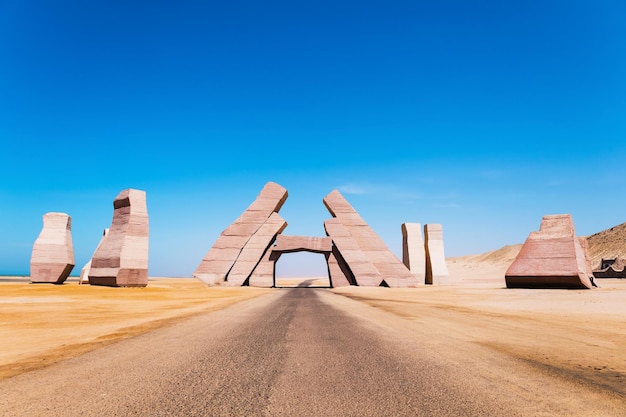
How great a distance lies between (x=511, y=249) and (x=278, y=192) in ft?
312

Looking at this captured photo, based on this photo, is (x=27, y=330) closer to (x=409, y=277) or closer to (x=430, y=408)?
(x=430, y=408)

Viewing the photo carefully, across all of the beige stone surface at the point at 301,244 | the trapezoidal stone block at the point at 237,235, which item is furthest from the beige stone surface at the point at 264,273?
the trapezoidal stone block at the point at 237,235

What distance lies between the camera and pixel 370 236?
4116cm

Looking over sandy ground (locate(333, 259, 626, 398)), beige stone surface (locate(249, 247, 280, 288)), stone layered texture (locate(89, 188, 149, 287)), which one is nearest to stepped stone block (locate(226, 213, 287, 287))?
beige stone surface (locate(249, 247, 280, 288))

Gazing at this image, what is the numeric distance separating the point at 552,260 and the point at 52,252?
115 ft

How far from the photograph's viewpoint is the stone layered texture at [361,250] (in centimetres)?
3816

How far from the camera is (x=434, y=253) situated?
46062 mm

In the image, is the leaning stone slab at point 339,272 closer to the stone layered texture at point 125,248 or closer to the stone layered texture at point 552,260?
the stone layered texture at point 552,260

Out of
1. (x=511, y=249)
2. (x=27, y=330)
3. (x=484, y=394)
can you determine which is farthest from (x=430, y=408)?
(x=511, y=249)

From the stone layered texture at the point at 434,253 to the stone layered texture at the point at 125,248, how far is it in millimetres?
30847

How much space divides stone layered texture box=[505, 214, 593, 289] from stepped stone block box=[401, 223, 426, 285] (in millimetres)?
18961

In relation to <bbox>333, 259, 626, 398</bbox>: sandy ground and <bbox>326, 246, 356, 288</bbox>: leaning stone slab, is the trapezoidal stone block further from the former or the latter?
<bbox>333, 259, 626, 398</bbox>: sandy ground

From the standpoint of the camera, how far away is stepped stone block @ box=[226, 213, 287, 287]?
38188mm

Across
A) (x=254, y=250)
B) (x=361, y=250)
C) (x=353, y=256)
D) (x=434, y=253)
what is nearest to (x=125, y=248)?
(x=254, y=250)
